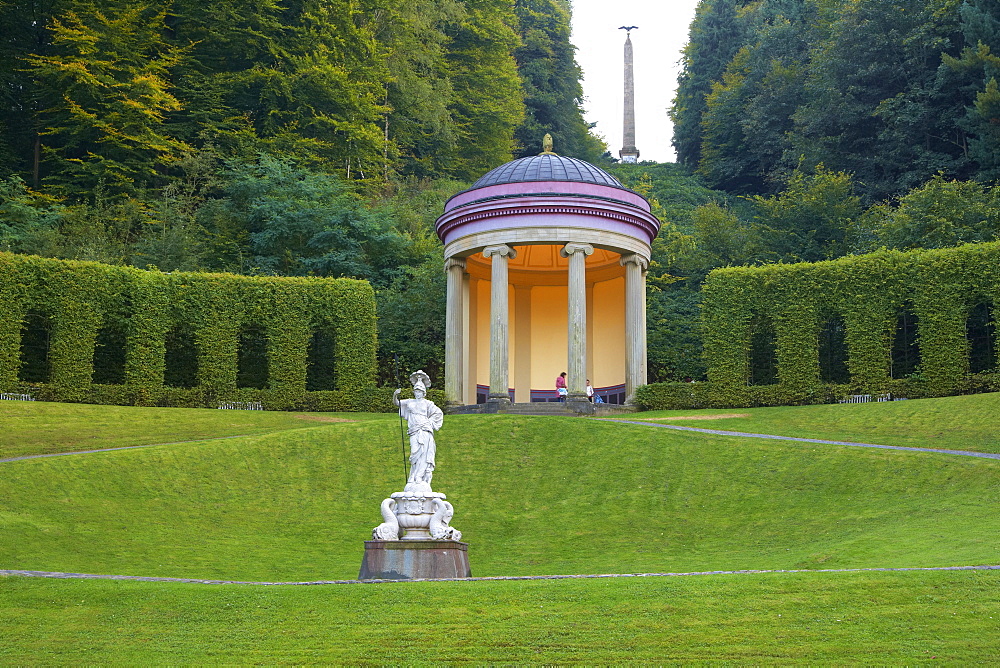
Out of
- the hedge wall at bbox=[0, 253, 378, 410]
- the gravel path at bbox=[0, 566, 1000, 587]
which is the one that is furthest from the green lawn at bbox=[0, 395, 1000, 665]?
the hedge wall at bbox=[0, 253, 378, 410]

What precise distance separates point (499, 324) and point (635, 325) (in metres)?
5.53

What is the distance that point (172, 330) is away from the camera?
40281 millimetres

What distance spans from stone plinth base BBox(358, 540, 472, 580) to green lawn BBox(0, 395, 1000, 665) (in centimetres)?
155

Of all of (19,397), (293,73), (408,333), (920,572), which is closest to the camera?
(920,572)

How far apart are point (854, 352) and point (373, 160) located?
3231 centimetres

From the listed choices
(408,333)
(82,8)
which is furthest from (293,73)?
(408,333)

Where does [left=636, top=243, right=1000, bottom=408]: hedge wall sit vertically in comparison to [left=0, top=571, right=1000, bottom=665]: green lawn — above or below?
above

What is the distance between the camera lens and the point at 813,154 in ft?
202

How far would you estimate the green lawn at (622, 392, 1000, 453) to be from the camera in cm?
2680

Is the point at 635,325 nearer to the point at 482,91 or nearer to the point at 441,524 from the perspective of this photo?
the point at 441,524

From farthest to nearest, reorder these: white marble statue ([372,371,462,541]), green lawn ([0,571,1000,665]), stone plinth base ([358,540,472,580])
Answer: white marble statue ([372,371,462,541]) → stone plinth base ([358,540,472,580]) → green lawn ([0,571,1000,665])

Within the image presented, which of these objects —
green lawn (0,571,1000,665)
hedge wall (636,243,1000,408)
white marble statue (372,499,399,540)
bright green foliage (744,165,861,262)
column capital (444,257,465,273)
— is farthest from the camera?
bright green foliage (744,165,861,262)

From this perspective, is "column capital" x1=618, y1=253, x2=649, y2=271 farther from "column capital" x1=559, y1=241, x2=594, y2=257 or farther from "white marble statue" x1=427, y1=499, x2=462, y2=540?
"white marble statue" x1=427, y1=499, x2=462, y2=540

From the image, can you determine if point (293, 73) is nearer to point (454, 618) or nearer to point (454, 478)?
point (454, 478)
